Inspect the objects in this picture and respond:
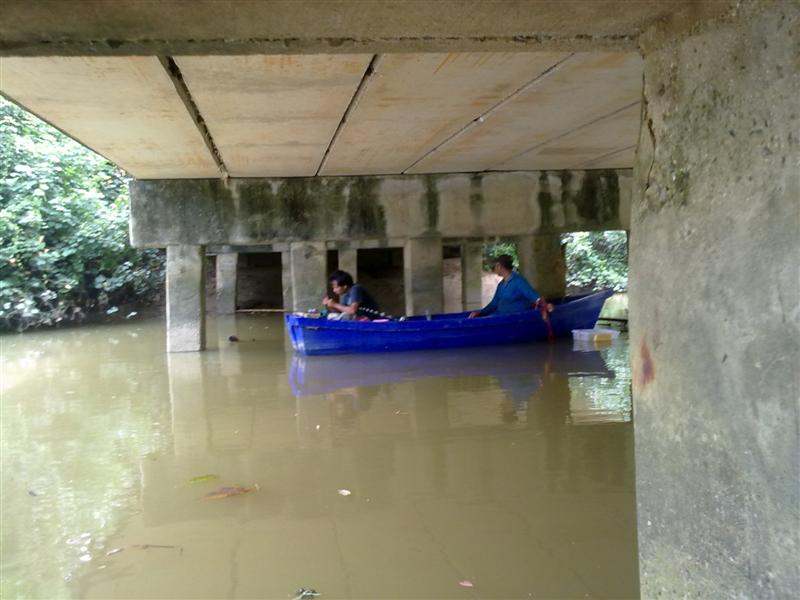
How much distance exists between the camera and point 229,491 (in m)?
5.05

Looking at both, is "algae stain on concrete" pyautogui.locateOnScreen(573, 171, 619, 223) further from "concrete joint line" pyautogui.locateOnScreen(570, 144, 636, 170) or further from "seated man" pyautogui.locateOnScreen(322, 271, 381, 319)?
"seated man" pyautogui.locateOnScreen(322, 271, 381, 319)

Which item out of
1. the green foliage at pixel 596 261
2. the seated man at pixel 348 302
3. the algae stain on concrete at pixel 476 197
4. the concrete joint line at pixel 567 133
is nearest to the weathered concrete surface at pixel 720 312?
the concrete joint line at pixel 567 133

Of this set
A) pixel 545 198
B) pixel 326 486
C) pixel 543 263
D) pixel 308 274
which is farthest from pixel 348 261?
pixel 326 486

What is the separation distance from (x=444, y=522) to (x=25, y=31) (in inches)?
134

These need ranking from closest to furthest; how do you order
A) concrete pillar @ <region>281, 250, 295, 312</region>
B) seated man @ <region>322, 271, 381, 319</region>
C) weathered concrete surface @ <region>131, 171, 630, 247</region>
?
1. weathered concrete surface @ <region>131, 171, 630, 247</region>
2. seated man @ <region>322, 271, 381, 319</region>
3. concrete pillar @ <region>281, 250, 295, 312</region>

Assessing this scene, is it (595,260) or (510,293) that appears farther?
(595,260)

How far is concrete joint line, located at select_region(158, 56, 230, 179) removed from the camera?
5.05 metres

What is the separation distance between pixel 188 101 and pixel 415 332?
6.13 metres

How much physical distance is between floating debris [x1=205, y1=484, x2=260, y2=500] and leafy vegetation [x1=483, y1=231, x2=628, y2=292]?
852 inches

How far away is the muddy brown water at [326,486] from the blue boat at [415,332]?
5.09 feet

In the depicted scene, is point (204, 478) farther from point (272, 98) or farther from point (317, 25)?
point (317, 25)

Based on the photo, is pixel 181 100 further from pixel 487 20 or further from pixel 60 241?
pixel 60 241

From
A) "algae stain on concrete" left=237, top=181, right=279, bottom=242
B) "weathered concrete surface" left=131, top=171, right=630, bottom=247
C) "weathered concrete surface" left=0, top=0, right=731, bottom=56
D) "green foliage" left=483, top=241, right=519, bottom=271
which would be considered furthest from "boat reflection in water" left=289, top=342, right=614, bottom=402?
"green foliage" left=483, top=241, right=519, bottom=271

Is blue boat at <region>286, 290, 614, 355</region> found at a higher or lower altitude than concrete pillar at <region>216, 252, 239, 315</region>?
lower
